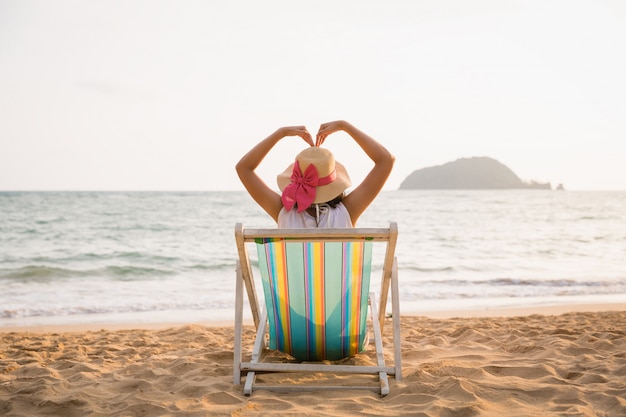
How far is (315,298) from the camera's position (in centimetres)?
310

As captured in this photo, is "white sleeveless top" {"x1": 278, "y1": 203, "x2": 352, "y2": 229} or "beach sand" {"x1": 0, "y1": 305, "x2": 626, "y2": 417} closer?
"beach sand" {"x1": 0, "y1": 305, "x2": 626, "y2": 417}

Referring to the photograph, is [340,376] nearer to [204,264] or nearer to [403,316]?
[403,316]

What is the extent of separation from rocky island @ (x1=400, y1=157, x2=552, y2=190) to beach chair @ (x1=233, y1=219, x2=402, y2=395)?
6824cm

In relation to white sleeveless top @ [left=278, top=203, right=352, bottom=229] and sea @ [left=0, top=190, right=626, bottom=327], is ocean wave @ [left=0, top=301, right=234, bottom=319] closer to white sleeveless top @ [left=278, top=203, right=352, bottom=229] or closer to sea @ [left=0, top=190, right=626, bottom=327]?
sea @ [left=0, top=190, right=626, bottom=327]

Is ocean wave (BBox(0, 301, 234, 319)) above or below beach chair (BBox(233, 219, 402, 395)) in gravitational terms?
below

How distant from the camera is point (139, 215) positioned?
2347cm

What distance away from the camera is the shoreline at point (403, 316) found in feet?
19.1

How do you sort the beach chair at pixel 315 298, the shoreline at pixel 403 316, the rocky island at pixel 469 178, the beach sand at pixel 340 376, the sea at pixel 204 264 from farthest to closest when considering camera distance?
1. the rocky island at pixel 469 178
2. the sea at pixel 204 264
3. the shoreline at pixel 403 316
4. the beach chair at pixel 315 298
5. the beach sand at pixel 340 376

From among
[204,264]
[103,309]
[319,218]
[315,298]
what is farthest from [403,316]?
[204,264]

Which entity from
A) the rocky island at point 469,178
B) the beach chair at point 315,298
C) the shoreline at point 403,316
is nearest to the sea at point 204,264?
the shoreline at point 403,316

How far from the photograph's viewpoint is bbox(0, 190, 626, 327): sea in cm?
755

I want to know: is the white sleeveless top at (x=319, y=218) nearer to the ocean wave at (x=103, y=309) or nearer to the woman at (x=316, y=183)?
the woman at (x=316, y=183)

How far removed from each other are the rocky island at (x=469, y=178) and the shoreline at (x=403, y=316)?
6386 cm

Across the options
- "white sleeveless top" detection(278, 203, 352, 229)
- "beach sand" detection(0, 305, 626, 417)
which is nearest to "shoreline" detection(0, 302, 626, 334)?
"beach sand" detection(0, 305, 626, 417)
